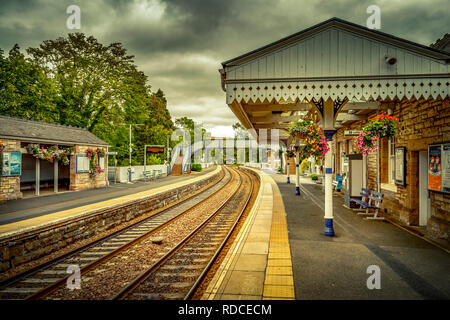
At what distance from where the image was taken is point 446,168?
5785 millimetres

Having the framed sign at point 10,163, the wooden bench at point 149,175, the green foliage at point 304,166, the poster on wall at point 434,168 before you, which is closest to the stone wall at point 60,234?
the framed sign at point 10,163

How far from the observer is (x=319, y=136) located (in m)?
6.89

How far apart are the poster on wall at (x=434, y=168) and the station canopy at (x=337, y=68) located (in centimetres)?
170

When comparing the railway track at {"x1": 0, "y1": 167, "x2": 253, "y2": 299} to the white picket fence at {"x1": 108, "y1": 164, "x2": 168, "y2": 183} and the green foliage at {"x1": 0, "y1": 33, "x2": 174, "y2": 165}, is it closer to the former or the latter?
the white picket fence at {"x1": 108, "y1": 164, "x2": 168, "y2": 183}

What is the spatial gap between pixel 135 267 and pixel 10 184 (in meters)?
10.1

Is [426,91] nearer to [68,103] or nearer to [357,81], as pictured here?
[357,81]

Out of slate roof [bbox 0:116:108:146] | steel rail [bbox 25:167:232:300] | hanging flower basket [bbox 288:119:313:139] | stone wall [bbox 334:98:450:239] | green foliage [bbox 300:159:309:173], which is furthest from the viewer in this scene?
green foliage [bbox 300:159:309:173]

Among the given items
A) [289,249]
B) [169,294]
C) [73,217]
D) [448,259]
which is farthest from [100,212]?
[448,259]

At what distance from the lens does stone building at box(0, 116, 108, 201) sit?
1167 centimetres

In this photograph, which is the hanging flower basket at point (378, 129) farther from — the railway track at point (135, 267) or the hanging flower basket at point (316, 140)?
the railway track at point (135, 267)

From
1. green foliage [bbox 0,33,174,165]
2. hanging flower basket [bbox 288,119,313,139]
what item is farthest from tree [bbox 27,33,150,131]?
hanging flower basket [bbox 288,119,313,139]

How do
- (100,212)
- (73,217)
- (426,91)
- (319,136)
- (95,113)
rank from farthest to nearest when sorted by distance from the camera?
(95,113)
(100,212)
(73,217)
(319,136)
(426,91)

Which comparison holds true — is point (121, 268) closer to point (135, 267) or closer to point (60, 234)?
point (135, 267)

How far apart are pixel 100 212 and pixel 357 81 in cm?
888
